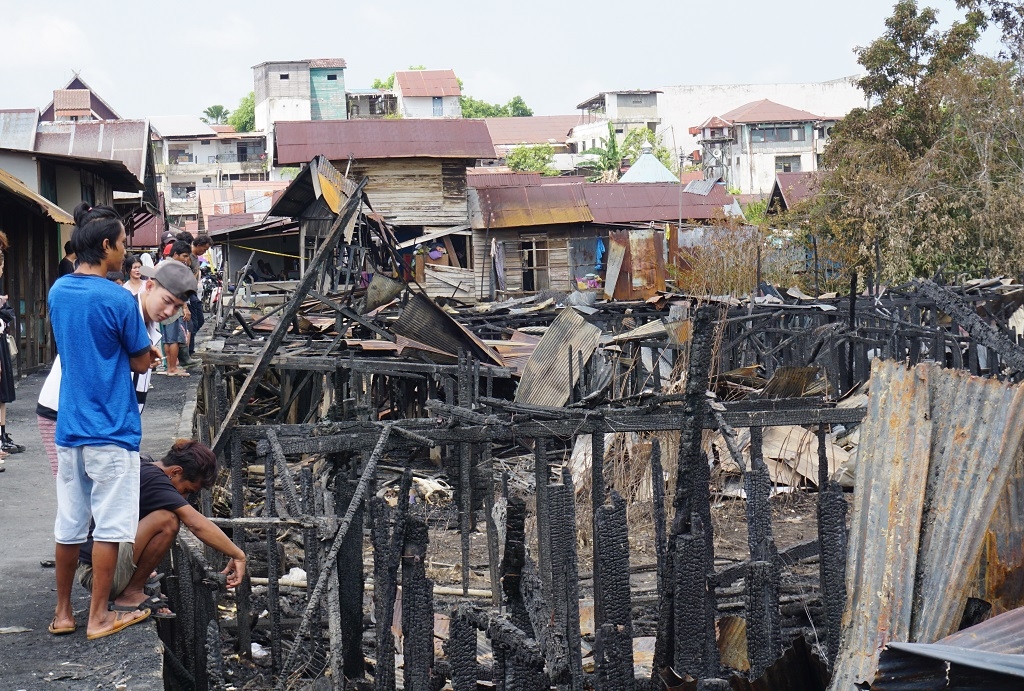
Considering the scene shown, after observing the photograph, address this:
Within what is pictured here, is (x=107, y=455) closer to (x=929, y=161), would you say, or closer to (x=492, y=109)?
(x=929, y=161)

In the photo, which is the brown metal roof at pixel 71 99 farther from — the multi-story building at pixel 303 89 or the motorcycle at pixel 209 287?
the motorcycle at pixel 209 287

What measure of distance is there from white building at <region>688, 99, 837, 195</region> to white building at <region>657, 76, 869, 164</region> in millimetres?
16013

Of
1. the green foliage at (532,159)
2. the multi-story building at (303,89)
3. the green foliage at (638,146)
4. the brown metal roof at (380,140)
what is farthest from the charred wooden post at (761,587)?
the multi-story building at (303,89)

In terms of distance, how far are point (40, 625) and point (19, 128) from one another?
17.9m

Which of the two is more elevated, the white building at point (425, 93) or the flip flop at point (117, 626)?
the white building at point (425, 93)

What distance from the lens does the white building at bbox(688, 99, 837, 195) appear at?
6031 cm

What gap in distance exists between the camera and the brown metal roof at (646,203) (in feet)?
110

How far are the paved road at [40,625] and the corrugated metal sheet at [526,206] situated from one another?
2409 cm

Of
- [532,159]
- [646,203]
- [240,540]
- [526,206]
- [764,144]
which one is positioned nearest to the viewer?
[240,540]

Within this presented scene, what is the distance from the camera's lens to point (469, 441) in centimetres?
525

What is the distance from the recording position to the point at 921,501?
134 inches

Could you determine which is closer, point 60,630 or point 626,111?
point 60,630

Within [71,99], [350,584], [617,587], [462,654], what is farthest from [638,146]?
[462,654]

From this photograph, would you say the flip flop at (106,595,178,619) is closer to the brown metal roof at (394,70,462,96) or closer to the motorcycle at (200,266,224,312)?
the motorcycle at (200,266,224,312)
